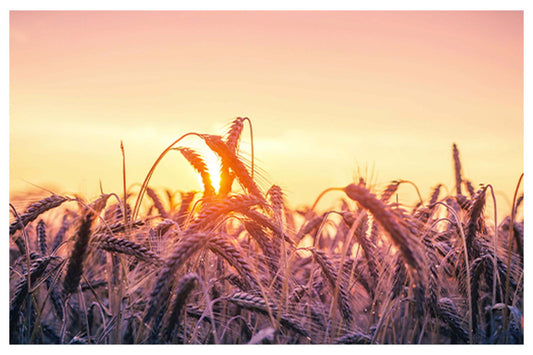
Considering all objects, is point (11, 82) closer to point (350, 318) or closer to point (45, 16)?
point (45, 16)

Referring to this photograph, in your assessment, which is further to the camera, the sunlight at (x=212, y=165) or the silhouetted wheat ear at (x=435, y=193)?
the silhouetted wheat ear at (x=435, y=193)

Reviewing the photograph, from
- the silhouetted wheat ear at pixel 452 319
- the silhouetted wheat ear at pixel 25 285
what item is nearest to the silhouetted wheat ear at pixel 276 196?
the silhouetted wheat ear at pixel 452 319

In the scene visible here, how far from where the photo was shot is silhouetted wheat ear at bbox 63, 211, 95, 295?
2271 mm

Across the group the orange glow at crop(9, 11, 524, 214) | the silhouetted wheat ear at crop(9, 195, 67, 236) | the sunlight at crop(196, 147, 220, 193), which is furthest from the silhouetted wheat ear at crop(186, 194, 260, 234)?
the orange glow at crop(9, 11, 524, 214)

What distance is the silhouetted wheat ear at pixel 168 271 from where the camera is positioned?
2.01 meters

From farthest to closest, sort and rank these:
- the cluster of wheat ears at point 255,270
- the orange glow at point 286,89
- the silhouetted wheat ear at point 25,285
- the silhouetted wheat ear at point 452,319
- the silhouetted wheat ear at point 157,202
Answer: the silhouetted wheat ear at point 157,202 < the orange glow at point 286,89 < the silhouetted wheat ear at point 452,319 < the silhouetted wheat ear at point 25,285 < the cluster of wheat ears at point 255,270

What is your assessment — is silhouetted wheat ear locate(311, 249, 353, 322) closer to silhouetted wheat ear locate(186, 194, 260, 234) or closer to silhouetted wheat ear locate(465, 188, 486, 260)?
silhouetted wheat ear locate(186, 194, 260, 234)

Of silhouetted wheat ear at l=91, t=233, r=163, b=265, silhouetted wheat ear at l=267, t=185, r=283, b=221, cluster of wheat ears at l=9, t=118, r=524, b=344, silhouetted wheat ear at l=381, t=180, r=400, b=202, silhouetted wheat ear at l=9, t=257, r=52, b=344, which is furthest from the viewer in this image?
silhouetted wheat ear at l=381, t=180, r=400, b=202

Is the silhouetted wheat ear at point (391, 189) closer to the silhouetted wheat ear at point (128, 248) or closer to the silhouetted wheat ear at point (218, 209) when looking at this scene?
the silhouetted wheat ear at point (218, 209)

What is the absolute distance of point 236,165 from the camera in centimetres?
258

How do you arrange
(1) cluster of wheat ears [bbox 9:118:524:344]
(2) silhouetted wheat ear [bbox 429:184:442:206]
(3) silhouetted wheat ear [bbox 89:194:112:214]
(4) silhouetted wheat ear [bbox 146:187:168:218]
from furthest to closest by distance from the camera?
(2) silhouetted wheat ear [bbox 429:184:442:206] → (4) silhouetted wheat ear [bbox 146:187:168:218] → (3) silhouetted wheat ear [bbox 89:194:112:214] → (1) cluster of wheat ears [bbox 9:118:524:344]

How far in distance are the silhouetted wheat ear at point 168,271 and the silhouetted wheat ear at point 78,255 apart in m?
0.50

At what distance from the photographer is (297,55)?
12.5ft
